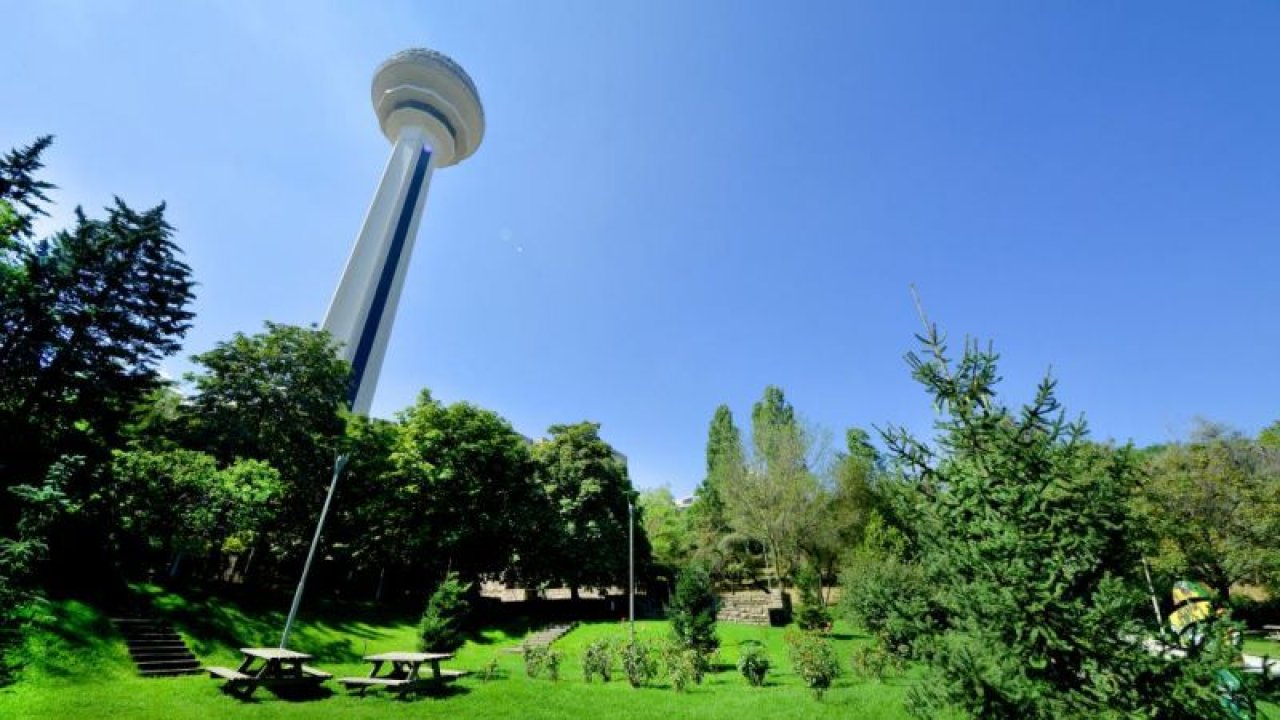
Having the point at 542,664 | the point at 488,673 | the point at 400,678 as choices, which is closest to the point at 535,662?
the point at 542,664

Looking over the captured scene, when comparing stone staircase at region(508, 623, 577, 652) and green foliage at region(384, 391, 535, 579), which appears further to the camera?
green foliage at region(384, 391, 535, 579)

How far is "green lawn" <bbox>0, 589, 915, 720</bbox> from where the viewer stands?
33.9ft

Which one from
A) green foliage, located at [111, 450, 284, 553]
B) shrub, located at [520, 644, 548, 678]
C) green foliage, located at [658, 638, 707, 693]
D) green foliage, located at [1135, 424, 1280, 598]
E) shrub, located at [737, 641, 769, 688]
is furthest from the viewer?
green foliage, located at [1135, 424, 1280, 598]

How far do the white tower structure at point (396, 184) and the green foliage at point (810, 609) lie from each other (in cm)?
3510

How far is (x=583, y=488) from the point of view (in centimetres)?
3192

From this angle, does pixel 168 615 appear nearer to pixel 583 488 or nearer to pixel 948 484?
pixel 583 488

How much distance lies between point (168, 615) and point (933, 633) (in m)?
22.2

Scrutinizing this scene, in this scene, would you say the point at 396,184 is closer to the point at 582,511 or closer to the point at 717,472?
the point at 582,511

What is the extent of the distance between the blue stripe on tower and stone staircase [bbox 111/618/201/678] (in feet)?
94.7

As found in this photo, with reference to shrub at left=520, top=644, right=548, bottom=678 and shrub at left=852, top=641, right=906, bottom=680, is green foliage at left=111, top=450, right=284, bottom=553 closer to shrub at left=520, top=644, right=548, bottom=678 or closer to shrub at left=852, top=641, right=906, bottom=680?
shrub at left=520, top=644, right=548, bottom=678

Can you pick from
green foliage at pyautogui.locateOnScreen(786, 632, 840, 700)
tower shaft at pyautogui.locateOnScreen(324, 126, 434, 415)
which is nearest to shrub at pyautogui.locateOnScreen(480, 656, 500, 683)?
green foliage at pyautogui.locateOnScreen(786, 632, 840, 700)

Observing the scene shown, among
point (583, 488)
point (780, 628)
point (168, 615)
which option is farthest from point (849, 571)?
point (168, 615)

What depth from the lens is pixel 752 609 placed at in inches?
1132

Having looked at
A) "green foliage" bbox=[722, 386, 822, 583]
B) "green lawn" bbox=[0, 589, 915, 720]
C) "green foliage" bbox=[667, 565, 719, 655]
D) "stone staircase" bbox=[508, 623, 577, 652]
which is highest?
"green foliage" bbox=[722, 386, 822, 583]
